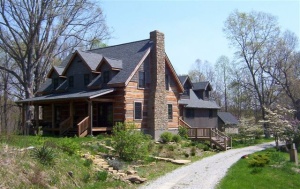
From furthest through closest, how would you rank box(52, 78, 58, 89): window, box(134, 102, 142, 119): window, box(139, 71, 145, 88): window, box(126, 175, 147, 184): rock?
1. box(52, 78, 58, 89): window
2. box(139, 71, 145, 88): window
3. box(134, 102, 142, 119): window
4. box(126, 175, 147, 184): rock

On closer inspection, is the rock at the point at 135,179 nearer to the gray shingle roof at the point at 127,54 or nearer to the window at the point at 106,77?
the gray shingle roof at the point at 127,54

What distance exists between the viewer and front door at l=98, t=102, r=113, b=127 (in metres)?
27.8

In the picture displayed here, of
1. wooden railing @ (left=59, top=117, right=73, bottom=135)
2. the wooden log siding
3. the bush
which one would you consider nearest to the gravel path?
the bush

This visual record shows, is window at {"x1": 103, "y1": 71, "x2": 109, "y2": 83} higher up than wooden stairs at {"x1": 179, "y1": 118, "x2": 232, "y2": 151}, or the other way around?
window at {"x1": 103, "y1": 71, "x2": 109, "y2": 83}

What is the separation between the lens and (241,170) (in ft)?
54.5

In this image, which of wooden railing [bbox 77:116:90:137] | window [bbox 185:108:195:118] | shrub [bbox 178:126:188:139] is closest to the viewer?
wooden railing [bbox 77:116:90:137]

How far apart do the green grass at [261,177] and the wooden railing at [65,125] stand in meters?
13.8

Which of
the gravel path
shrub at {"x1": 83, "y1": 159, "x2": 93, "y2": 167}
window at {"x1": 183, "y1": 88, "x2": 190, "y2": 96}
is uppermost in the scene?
window at {"x1": 183, "y1": 88, "x2": 190, "y2": 96}

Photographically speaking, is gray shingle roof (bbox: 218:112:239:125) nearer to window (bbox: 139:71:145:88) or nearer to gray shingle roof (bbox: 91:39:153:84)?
gray shingle roof (bbox: 91:39:153:84)

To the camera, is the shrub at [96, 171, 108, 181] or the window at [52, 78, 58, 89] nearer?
the shrub at [96, 171, 108, 181]

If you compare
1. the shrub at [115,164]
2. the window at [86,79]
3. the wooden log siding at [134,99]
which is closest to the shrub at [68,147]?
the shrub at [115,164]

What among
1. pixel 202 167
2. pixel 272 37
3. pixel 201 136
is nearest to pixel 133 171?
pixel 202 167

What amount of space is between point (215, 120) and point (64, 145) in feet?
106

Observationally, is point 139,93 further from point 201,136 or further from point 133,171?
point 133,171
